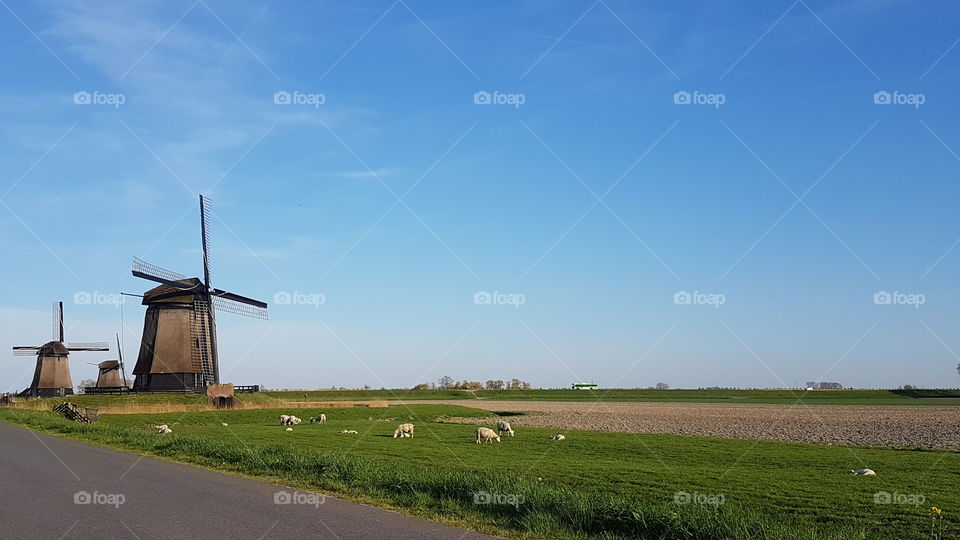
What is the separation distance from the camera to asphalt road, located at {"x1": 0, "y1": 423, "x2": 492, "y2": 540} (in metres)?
12.4

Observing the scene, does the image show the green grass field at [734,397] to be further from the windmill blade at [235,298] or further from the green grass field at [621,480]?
the green grass field at [621,480]

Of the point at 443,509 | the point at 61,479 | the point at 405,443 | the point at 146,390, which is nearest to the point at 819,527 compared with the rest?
the point at 443,509

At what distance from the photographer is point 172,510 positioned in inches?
569

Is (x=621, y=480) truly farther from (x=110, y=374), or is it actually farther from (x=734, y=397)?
(x=734, y=397)

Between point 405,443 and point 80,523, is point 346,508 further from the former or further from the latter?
point 405,443

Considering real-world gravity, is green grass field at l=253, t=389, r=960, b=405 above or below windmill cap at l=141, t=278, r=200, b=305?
below

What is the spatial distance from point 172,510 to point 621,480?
11.9 m

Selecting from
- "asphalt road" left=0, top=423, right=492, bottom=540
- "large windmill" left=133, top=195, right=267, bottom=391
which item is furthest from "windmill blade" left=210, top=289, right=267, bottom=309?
"asphalt road" left=0, top=423, right=492, bottom=540

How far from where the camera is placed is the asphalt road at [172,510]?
12.4 m

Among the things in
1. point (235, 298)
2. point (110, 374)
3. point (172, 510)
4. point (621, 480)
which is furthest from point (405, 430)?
point (110, 374)

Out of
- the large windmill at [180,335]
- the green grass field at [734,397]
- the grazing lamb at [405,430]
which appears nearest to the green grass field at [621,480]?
the grazing lamb at [405,430]

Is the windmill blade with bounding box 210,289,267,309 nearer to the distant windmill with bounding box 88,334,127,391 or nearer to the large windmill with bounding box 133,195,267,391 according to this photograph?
the large windmill with bounding box 133,195,267,391

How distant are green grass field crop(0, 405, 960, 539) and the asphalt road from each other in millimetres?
1401

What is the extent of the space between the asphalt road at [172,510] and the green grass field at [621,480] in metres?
1.40
